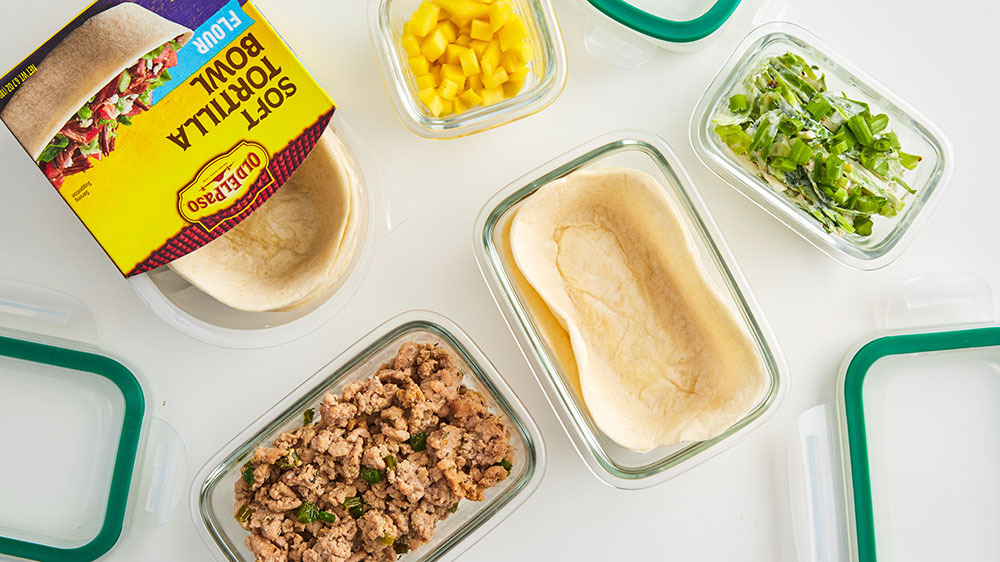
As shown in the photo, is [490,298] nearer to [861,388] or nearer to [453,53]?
[453,53]

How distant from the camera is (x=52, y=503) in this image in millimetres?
1685

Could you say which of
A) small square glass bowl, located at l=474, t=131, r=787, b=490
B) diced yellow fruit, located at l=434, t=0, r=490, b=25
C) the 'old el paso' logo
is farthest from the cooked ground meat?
diced yellow fruit, located at l=434, t=0, r=490, b=25

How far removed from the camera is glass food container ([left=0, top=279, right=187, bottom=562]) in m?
1.63

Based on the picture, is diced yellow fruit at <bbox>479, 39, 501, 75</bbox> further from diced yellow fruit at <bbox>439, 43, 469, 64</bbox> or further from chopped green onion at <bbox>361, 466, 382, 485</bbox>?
chopped green onion at <bbox>361, 466, 382, 485</bbox>

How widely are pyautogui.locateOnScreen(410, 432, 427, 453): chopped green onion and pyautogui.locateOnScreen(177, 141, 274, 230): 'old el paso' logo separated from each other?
25.3 inches

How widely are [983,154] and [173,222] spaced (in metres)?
2.04

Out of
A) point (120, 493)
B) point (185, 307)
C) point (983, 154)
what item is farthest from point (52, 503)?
point (983, 154)

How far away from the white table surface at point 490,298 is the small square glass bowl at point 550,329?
Result: 109 mm

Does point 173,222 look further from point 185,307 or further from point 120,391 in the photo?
point 120,391

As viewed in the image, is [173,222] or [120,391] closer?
[173,222]

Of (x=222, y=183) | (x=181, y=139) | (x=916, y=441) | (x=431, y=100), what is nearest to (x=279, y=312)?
(x=222, y=183)

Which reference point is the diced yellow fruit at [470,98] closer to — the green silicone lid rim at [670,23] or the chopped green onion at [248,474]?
the green silicone lid rim at [670,23]

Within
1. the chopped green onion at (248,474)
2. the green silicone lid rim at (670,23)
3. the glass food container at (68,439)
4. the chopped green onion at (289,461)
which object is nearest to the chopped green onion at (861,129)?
the green silicone lid rim at (670,23)

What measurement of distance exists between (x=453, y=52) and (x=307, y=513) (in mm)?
1094
